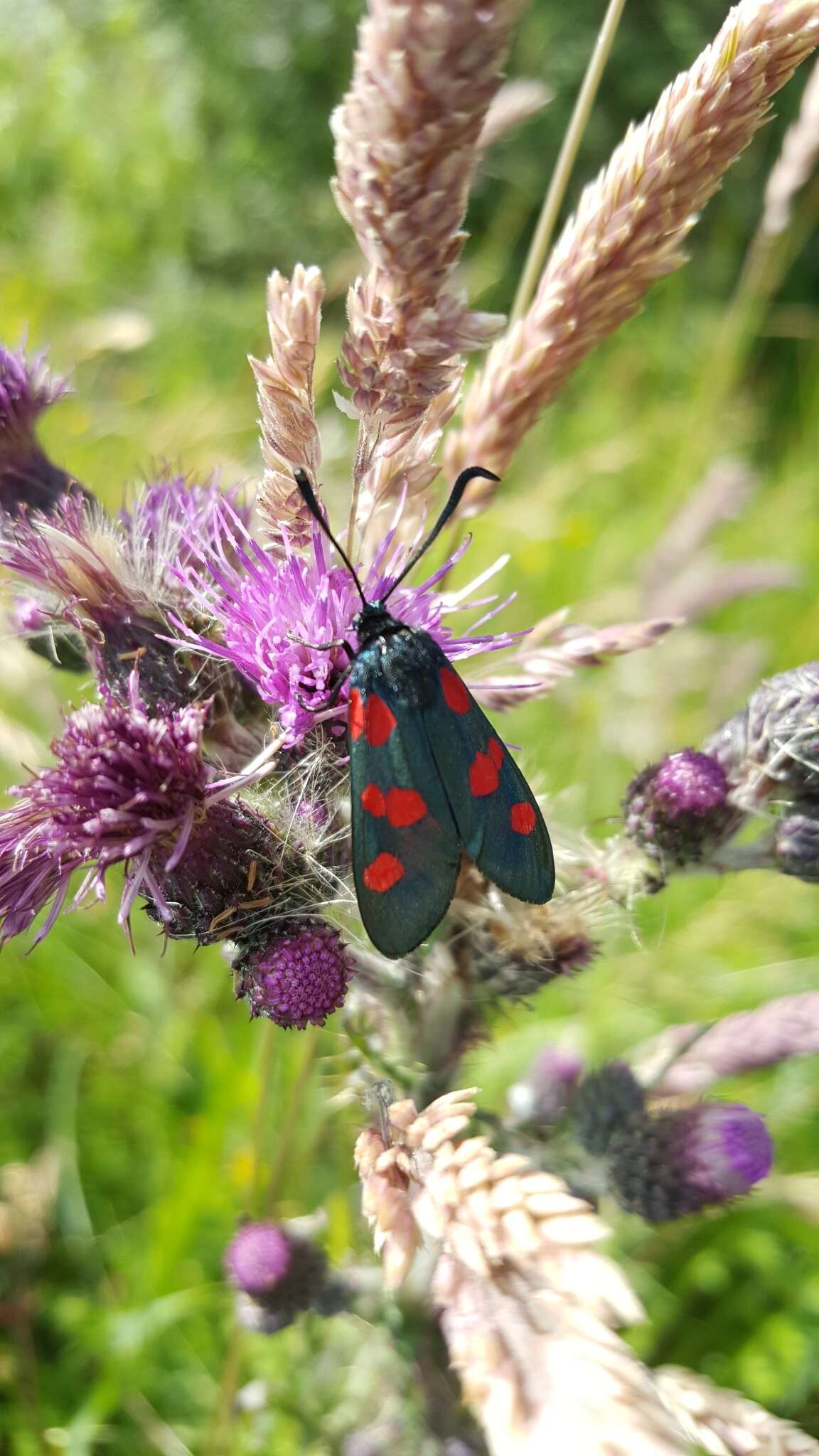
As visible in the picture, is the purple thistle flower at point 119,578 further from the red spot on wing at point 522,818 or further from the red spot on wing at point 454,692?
the red spot on wing at point 522,818

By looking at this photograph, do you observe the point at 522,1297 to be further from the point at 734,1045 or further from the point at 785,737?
the point at 734,1045

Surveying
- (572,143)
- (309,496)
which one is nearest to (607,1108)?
(309,496)

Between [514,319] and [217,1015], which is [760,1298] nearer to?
[217,1015]

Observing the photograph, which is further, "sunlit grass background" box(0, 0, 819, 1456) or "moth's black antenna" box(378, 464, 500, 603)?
"sunlit grass background" box(0, 0, 819, 1456)

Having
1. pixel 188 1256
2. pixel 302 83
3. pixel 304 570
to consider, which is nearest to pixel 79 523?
pixel 304 570

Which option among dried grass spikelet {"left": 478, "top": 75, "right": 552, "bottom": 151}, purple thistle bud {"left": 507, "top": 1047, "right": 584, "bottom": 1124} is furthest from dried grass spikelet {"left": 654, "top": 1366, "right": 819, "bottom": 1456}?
dried grass spikelet {"left": 478, "top": 75, "right": 552, "bottom": 151}

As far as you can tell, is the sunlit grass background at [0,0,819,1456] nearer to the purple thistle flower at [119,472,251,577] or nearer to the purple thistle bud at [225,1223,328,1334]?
the purple thistle bud at [225,1223,328,1334]
